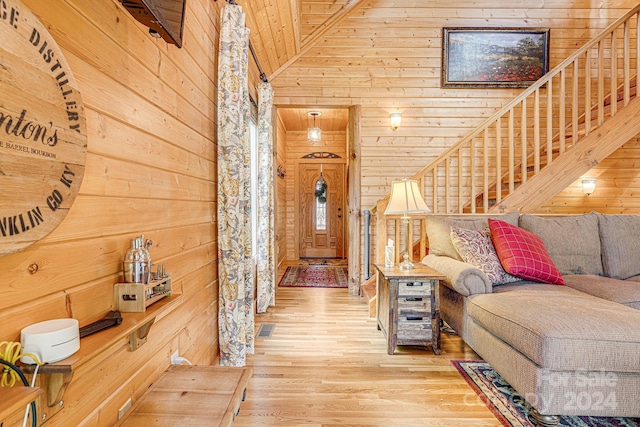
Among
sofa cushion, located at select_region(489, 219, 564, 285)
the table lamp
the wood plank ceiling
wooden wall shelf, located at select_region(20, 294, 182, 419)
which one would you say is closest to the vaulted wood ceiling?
the wood plank ceiling

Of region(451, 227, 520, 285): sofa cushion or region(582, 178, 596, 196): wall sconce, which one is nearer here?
region(451, 227, 520, 285): sofa cushion

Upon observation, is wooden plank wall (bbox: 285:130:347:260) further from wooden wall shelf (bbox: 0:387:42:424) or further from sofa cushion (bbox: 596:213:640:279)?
wooden wall shelf (bbox: 0:387:42:424)

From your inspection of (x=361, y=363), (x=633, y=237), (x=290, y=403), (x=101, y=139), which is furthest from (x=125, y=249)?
(x=633, y=237)

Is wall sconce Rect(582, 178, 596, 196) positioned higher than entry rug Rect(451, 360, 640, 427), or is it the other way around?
wall sconce Rect(582, 178, 596, 196)

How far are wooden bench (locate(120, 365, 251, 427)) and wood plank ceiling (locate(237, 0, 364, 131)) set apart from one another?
284 cm

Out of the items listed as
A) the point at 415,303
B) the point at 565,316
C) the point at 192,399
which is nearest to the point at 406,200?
the point at 415,303

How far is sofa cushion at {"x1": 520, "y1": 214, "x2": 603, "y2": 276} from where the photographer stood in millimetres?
→ 2830

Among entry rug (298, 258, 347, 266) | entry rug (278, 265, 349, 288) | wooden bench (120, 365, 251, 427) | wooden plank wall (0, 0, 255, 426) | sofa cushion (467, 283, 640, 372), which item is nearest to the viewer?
wooden plank wall (0, 0, 255, 426)

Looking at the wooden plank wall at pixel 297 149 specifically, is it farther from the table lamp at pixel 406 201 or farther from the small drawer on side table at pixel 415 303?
the small drawer on side table at pixel 415 303

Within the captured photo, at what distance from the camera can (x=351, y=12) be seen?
4383mm

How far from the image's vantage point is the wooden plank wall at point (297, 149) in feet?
24.3

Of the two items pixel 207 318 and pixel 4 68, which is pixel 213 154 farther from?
pixel 4 68

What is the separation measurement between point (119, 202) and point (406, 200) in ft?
7.19

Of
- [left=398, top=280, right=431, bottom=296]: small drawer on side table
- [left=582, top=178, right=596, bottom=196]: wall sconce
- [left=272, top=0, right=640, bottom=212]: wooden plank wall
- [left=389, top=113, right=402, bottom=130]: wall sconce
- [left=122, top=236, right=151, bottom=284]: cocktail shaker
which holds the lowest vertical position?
[left=398, top=280, right=431, bottom=296]: small drawer on side table
